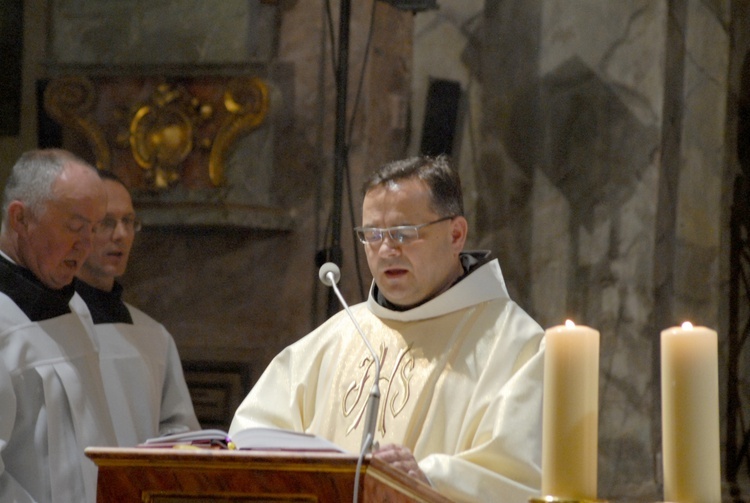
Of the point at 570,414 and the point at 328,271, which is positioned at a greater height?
the point at 328,271

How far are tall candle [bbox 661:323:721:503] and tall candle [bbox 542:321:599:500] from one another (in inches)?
4.6

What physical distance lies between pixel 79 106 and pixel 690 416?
453cm

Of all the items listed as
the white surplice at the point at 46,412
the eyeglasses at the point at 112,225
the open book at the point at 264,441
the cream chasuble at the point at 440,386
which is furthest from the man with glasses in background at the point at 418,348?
the eyeglasses at the point at 112,225

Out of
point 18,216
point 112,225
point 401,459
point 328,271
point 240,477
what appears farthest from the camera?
point 112,225

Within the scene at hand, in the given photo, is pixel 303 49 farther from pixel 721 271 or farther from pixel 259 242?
pixel 721 271

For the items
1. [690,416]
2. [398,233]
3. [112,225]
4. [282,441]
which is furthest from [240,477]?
[112,225]

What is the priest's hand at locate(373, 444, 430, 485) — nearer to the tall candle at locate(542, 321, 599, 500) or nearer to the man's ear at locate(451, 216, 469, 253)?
the man's ear at locate(451, 216, 469, 253)

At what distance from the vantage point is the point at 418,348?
12.0 ft

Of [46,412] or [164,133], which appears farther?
[164,133]

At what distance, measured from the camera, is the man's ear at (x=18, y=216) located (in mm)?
4414

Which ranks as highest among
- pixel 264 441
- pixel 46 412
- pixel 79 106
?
pixel 79 106

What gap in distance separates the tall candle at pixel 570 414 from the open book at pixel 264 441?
2.16 feet

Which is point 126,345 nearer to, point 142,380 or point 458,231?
point 142,380

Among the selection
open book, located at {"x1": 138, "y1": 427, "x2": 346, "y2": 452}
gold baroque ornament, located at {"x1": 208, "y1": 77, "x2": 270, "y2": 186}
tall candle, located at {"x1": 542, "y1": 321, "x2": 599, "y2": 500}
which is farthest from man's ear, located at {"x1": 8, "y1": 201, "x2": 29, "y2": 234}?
tall candle, located at {"x1": 542, "y1": 321, "x2": 599, "y2": 500}
